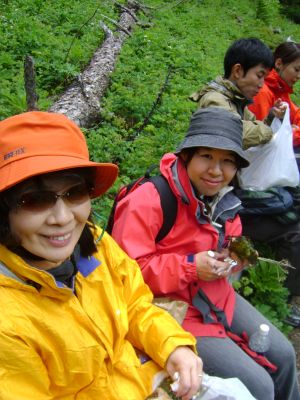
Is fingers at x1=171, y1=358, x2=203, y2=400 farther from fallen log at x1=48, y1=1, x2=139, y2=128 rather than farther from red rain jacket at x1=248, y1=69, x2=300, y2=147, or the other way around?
fallen log at x1=48, y1=1, x2=139, y2=128

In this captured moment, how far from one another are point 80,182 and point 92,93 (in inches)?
189

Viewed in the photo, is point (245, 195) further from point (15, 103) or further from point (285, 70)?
point (15, 103)

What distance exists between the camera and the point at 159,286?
2.60 metres

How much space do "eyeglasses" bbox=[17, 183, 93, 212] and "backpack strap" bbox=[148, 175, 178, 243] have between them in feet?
3.03

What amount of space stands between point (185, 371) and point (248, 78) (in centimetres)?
294

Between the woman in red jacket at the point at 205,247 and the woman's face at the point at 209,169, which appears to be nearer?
the woman in red jacket at the point at 205,247

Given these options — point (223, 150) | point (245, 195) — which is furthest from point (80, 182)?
point (245, 195)

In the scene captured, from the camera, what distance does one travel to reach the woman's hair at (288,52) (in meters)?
4.88

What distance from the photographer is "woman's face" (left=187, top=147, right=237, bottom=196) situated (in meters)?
2.78

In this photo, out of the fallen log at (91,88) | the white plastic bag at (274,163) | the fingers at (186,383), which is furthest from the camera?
the fallen log at (91,88)

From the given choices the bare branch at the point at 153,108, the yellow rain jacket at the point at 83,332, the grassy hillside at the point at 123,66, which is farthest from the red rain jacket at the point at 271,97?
the yellow rain jacket at the point at 83,332

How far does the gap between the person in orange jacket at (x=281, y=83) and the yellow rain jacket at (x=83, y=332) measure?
314 centimetres

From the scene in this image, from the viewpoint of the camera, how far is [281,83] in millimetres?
4934

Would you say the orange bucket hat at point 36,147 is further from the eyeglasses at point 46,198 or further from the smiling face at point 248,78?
the smiling face at point 248,78
